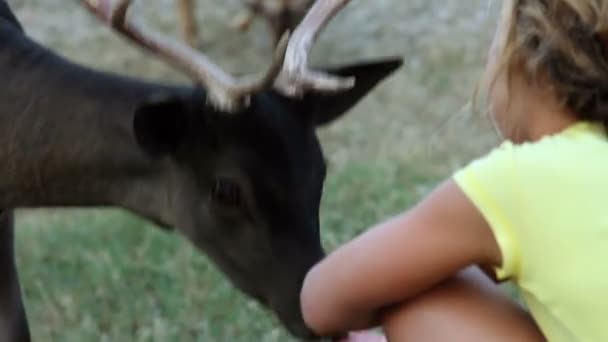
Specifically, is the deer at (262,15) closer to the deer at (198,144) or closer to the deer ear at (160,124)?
the deer at (198,144)

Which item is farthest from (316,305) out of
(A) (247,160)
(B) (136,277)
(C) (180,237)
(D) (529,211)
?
(C) (180,237)

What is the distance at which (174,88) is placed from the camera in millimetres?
2654

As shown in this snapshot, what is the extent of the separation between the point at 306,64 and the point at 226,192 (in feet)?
1.05

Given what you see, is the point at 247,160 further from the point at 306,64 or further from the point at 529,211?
the point at 529,211

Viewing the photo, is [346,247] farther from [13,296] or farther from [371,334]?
[13,296]

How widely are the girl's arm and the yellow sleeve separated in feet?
0.05

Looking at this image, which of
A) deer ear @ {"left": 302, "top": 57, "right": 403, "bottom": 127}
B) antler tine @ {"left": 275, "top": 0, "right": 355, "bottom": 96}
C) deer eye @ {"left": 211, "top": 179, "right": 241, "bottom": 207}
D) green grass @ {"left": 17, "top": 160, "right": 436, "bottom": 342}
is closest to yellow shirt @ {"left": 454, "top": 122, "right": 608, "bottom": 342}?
antler tine @ {"left": 275, "top": 0, "right": 355, "bottom": 96}

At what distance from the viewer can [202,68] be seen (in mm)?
2525

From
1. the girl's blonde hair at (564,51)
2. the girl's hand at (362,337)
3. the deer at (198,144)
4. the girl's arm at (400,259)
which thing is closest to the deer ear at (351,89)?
the deer at (198,144)

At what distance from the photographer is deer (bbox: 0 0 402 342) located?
2496mm

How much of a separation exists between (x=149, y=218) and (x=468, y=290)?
93 centimetres

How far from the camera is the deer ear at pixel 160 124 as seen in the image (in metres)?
2.49

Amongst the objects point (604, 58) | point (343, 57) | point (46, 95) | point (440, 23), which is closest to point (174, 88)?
point (46, 95)

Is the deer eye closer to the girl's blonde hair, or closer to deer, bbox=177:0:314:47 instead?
the girl's blonde hair
